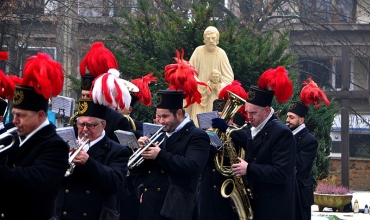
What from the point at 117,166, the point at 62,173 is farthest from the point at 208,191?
the point at 62,173

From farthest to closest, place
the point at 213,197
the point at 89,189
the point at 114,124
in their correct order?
the point at 213,197 → the point at 114,124 → the point at 89,189

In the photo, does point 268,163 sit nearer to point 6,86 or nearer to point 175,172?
point 175,172

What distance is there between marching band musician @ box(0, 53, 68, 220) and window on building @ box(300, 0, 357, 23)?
70.4ft

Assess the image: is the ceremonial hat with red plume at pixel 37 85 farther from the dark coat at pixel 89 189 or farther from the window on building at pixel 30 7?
the window on building at pixel 30 7

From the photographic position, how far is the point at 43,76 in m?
6.27

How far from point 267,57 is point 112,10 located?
11599mm

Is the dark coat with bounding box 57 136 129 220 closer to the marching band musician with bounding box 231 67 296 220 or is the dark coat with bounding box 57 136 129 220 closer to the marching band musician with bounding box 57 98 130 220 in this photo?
the marching band musician with bounding box 57 98 130 220

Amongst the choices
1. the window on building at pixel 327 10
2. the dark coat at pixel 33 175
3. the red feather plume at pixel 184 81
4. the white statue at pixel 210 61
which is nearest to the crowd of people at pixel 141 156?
the dark coat at pixel 33 175

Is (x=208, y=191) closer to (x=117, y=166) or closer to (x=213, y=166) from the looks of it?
(x=213, y=166)

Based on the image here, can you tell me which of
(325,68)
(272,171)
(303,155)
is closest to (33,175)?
(272,171)

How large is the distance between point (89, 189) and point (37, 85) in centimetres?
124

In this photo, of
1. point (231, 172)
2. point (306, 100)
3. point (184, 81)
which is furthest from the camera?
point (306, 100)

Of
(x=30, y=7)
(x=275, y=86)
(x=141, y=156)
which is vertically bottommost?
(x=141, y=156)

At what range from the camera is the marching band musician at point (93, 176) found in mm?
7139
